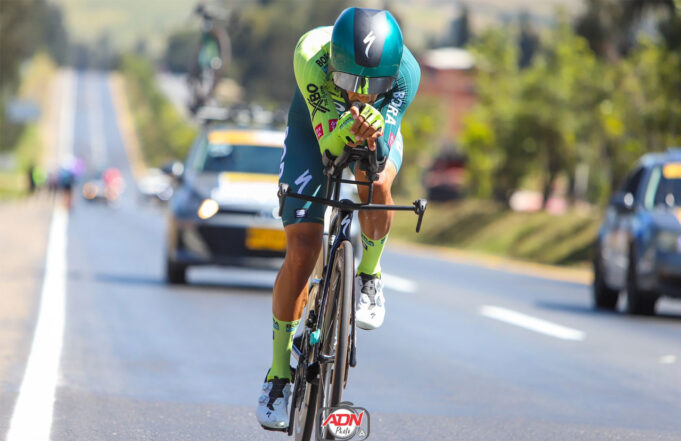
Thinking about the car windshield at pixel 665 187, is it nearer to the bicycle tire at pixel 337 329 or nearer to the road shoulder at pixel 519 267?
the road shoulder at pixel 519 267

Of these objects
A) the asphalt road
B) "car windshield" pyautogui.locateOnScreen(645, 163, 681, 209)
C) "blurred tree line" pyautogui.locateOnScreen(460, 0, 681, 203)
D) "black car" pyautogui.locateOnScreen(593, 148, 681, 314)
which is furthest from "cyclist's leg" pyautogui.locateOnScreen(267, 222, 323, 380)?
"blurred tree line" pyautogui.locateOnScreen(460, 0, 681, 203)

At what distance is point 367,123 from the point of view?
5.24 metres

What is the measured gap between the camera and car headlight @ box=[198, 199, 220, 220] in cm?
1553

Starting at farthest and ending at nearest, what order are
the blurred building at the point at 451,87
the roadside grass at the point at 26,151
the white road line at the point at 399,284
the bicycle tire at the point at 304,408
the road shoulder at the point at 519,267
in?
the blurred building at the point at 451,87, the roadside grass at the point at 26,151, the road shoulder at the point at 519,267, the white road line at the point at 399,284, the bicycle tire at the point at 304,408

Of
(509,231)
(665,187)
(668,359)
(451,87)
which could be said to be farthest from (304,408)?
(451,87)

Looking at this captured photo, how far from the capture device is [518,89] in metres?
47.4

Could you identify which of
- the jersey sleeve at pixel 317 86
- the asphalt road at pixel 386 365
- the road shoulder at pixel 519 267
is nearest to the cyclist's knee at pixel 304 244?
the jersey sleeve at pixel 317 86

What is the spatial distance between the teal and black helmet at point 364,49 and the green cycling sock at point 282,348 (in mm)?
1048

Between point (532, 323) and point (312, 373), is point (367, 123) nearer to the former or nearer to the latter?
point (312, 373)

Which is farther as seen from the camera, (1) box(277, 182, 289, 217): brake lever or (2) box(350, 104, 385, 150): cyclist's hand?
(1) box(277, 182, 289, 217): brake lever

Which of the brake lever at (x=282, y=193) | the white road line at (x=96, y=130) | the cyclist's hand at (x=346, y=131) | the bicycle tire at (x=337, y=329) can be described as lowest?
the white road line at (x=96, y=130)

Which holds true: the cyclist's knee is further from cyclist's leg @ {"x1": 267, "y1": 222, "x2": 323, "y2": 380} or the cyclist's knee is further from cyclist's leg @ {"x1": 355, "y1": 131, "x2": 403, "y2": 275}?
cyclist's leg @ {"x1": 355, "y1": 131, "x2": 403, "y2": 275}

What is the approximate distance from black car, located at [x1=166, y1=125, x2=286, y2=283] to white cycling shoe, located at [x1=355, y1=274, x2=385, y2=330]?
9263mm

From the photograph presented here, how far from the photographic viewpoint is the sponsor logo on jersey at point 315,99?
219 inches
